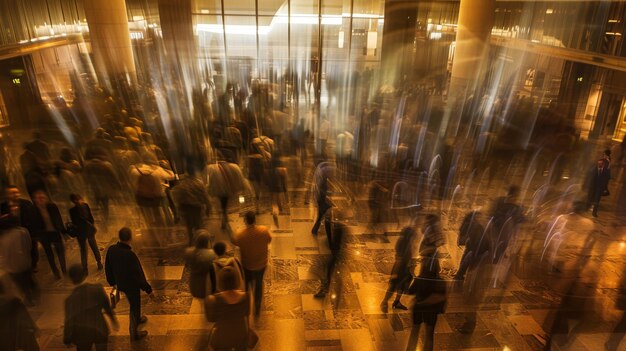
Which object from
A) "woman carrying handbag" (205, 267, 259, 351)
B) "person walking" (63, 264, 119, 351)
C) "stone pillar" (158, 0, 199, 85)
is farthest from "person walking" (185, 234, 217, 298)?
"stone pillar" (158, 0, 199, 85)

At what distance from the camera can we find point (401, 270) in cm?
502

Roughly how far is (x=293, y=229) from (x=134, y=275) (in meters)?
3.33

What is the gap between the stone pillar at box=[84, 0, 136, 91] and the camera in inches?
565

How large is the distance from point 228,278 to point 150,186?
10.1 feet

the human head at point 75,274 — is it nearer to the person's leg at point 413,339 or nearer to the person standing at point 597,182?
the person's leg at point 413,339

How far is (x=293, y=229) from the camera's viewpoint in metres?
7.30

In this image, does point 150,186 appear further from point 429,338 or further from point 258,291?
point 429,338

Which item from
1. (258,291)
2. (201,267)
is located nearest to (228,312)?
(201,267)

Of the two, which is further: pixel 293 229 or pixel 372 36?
pixel 372 36

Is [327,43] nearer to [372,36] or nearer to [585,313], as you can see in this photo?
[372,36]

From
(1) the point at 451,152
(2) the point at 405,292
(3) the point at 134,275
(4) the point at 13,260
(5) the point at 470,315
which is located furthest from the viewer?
(1) the point at 451,152

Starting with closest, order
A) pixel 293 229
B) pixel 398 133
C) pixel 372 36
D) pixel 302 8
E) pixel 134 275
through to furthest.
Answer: pixel 134 275
pixel 293 229
pixel 398 133
pixel 302 8
pixel 372 36

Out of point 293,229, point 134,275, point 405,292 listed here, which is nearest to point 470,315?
point 405,292

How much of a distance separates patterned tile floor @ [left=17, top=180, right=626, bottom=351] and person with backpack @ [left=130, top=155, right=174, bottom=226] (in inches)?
20.2
